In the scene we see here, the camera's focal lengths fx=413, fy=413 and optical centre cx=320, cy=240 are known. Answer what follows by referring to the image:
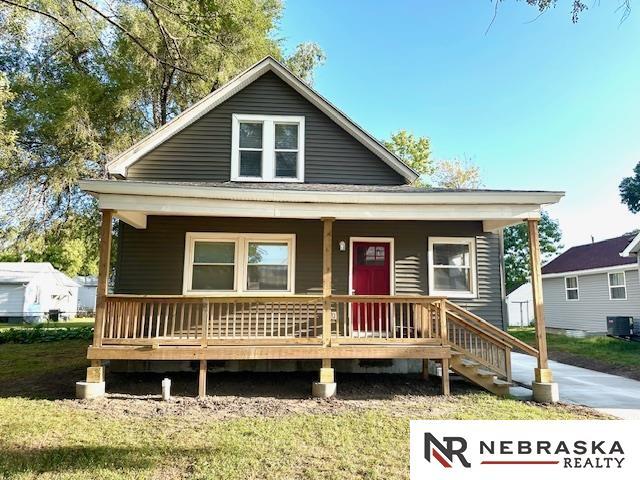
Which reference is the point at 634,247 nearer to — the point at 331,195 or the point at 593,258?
the point at 593,258

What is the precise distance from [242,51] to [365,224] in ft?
30.7

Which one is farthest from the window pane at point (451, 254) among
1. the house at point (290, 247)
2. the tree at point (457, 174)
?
the tree at point (457, 174)

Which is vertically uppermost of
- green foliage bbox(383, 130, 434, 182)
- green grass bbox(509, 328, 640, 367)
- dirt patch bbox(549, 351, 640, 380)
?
green foliage bbox(383, 130, 434, 182)

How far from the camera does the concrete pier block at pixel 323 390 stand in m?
6.91

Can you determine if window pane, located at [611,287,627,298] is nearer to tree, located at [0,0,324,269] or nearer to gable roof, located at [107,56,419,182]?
gable roof, located at [107,56,419,182]

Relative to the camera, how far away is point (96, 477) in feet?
12.9

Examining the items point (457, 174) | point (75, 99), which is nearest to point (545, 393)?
point (75, 99)

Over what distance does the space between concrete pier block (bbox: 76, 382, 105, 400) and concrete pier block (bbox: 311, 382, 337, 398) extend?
352cm

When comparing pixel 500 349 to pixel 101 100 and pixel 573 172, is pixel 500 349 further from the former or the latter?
pixel 573 172

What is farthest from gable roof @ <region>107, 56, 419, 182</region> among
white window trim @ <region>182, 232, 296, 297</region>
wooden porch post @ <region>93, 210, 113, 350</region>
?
wooden porch post @ <region>93, 210, 113, 350</region>

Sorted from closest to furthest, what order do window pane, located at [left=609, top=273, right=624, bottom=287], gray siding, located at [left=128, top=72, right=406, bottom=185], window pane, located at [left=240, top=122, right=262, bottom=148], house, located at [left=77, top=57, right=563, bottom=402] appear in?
house, located at [left=77, top=57, right=563, bottom=402]
gray siding, located at [left=128, top=72, right=406, bottom=185]
window pane, located at [left=240, top=122, right=262, bottom=148]
window pane, located at [left=609, top=273, right=624, bottom=287]

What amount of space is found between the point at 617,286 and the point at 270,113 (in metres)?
15.8

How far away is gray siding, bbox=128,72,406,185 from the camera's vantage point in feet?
31.6

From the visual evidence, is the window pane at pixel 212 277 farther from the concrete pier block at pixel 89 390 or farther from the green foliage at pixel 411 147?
the green foliage at pixel 411 147
